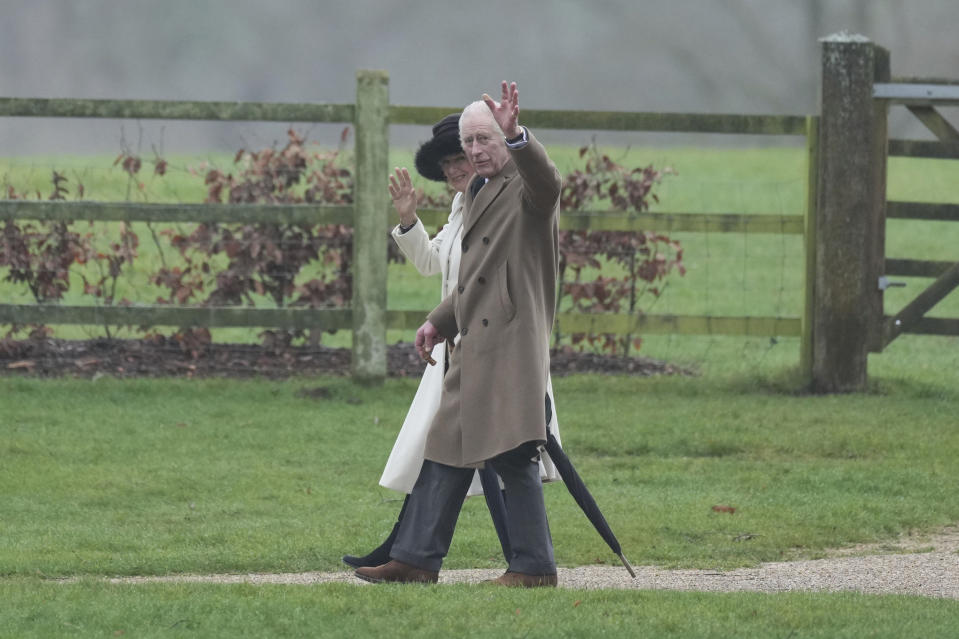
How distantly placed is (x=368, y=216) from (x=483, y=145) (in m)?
4.38

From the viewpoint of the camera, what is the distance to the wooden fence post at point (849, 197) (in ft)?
30.2

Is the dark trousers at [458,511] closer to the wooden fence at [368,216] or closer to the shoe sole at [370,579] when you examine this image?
the shoe sole at [370,579]

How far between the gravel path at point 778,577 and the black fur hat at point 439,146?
1.39m

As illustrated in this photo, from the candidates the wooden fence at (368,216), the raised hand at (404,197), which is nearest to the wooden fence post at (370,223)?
the wooden fence at (368,216)

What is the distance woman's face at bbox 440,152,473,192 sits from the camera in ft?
17.8

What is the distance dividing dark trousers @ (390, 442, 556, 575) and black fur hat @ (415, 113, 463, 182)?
988mm

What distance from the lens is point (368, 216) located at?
938cm

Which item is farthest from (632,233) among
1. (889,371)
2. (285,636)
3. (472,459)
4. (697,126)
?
(285,636)

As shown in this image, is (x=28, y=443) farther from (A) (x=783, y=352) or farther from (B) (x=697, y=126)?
(A) (x=783, y=352)

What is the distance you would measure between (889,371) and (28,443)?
536 centimetres

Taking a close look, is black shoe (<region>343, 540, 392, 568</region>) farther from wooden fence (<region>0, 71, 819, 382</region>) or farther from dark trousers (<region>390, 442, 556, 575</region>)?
wooden fence (<region>0, 71, 819, 382</region>)

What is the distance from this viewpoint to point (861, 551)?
6.24 m

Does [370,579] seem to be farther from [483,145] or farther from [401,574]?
[483,145]

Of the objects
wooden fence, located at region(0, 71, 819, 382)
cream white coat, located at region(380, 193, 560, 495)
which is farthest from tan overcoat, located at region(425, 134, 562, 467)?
wooden fence, located at region(0, 71, 819, 382)
